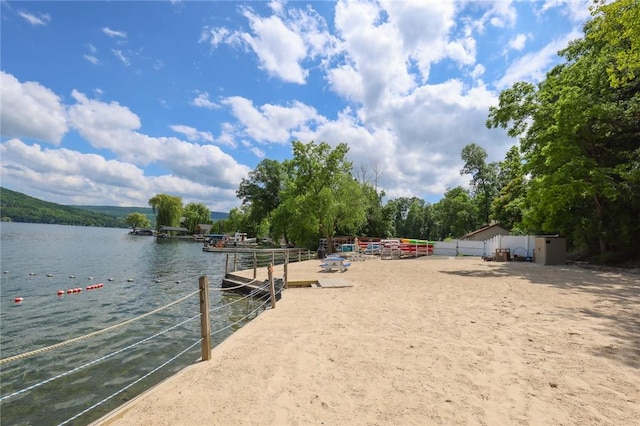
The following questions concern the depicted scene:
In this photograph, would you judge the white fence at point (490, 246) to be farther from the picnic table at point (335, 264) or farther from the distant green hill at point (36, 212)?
the distant green hill at point (36, 212)

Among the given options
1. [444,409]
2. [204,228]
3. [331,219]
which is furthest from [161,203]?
[444,409]

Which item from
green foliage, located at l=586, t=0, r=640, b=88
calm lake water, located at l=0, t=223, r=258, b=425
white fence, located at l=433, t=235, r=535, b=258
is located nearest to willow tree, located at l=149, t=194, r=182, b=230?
calm lake water, located at l=0, t=223, r=258, b=425

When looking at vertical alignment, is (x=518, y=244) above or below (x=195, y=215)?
below

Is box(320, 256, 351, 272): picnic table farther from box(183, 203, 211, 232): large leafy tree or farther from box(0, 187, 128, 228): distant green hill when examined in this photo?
box(0, 187, 128, 228): distant green hill

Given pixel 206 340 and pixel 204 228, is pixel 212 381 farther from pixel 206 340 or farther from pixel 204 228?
pixel 204 228

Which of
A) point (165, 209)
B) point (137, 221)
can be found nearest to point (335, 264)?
point (165, 209)

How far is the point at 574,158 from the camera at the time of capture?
14547 mm

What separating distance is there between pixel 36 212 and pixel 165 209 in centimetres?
12936

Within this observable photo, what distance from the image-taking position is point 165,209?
255 feet

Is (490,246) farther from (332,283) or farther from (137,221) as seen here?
(137,221)

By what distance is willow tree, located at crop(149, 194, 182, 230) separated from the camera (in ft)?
254

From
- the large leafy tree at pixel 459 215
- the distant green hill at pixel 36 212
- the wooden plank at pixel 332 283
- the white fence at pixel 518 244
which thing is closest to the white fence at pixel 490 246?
the white fence at pixel 518 244

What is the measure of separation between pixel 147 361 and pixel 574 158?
1738 centimetres

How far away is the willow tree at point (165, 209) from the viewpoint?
77.5 meters
